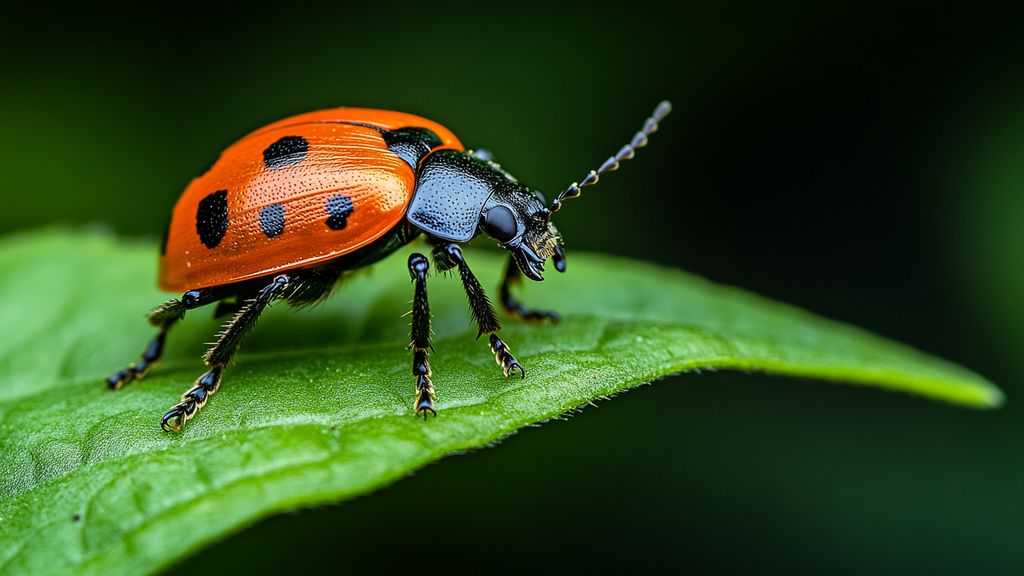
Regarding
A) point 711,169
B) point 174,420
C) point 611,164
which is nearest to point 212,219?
point 174,420

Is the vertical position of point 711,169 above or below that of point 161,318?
above

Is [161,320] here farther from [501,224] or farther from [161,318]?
[501,224]

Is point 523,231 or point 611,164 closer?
point 523,231

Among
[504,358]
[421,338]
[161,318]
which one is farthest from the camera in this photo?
[161,318]

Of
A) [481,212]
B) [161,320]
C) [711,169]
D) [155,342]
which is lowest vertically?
[155,342]

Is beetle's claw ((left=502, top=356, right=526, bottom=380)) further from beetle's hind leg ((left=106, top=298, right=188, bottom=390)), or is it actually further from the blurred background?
the blurred background

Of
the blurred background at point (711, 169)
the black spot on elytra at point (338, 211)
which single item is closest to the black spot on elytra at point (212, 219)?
the black spot on elytra at point (338, 211)

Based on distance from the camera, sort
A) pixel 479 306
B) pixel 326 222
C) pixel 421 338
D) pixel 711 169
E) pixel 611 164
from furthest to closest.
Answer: pixel 711 169, pixel 611 164, pixel 479 306, pixel 326 222, pixel 421 338

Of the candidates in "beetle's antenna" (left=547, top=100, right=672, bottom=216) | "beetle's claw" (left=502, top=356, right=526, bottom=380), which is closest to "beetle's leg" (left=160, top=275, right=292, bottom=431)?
"beetle's claw" (left=502, top=356, right=526, bottom=380)
